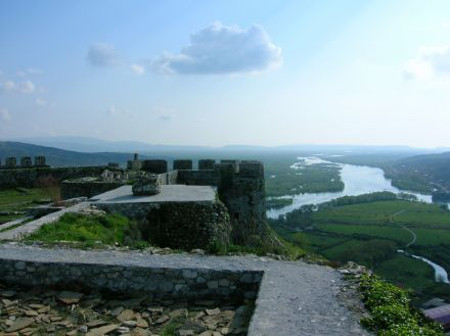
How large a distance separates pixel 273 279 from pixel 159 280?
1693mm

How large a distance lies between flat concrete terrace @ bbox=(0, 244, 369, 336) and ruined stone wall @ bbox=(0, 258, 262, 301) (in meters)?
0.04

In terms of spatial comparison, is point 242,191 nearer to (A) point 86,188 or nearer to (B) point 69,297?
(A) point 86,188

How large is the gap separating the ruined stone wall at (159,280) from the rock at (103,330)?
95cm

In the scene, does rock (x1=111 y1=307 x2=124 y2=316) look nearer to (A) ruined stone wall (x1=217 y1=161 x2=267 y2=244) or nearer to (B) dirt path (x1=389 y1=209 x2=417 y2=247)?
(A) ruined stone wall (x1=217 y1=161 x2=267 y2=244)

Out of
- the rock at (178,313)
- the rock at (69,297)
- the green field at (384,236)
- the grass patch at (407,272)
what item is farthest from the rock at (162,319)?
the grass patch at (407,272)

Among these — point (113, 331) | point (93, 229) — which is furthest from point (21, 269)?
point (93, 229)

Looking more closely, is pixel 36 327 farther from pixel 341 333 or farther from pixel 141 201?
pixel 141 201

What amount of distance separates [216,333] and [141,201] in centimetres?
651

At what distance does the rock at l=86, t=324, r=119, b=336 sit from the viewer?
557 cm

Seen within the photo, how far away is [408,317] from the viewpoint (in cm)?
514

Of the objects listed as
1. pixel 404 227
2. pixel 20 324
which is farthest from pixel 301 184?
pixel 20 324

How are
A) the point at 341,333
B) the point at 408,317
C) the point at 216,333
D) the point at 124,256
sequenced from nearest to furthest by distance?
the point at 341,333
the point at 408,317
the point at 216,333
the point at 124,256

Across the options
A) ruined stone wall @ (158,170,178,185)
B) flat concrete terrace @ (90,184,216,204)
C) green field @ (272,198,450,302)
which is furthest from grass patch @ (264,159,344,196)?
flat concrete terrace @ (90,184,216,204)

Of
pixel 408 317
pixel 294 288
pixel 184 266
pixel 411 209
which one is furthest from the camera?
pixel 411 209
